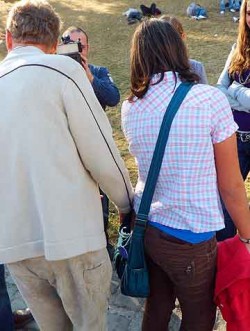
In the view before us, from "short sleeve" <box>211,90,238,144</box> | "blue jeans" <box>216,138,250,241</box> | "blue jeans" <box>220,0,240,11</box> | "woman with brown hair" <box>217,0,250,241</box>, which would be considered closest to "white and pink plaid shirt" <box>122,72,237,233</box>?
"short sleeve" <box>211,90,238,144</box>

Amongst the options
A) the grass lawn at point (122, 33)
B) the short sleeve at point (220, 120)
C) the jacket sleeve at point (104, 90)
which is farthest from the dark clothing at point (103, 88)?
the grass lawn at point (122, 33)

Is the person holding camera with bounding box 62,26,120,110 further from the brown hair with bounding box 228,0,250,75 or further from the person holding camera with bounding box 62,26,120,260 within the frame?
the brown hair with bounding box 228,0,250,75

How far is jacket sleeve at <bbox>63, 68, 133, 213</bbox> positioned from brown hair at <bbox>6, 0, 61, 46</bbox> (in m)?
0.21

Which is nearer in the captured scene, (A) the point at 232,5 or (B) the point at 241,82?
(B) the point at 241,82

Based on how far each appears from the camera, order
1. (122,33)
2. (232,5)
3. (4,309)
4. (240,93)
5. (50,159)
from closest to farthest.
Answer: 1. (50,159)
2. (4,309)
3. (240,93)
4. (122,33)
5. (232,5)

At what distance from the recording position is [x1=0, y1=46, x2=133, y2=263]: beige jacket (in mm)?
1685

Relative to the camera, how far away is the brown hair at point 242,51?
2746 mm

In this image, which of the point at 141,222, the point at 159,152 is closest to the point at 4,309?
the point at 141,222

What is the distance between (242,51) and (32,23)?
1.43 metres

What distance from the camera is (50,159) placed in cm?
174

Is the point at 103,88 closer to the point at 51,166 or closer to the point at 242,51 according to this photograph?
the point at 242,51

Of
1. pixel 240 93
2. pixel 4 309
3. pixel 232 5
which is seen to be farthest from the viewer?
pixel 232 5

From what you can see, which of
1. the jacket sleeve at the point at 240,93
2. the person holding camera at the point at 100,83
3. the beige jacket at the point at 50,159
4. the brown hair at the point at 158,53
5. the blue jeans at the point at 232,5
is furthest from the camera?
the blue jeans at the point at 232,5

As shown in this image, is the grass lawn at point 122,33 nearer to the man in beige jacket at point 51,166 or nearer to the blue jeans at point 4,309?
the blue jeans at point 4,309
